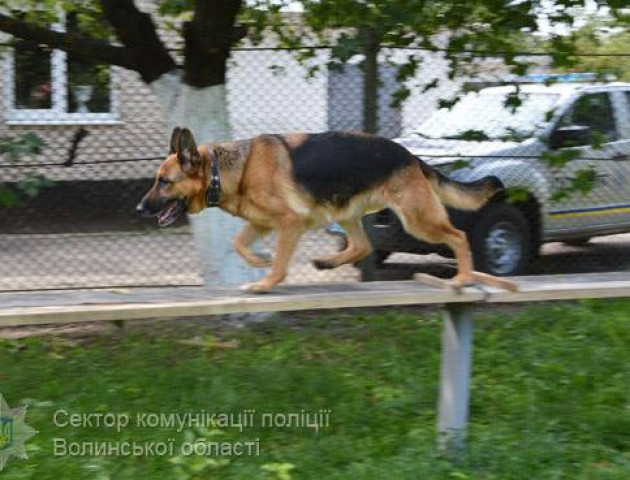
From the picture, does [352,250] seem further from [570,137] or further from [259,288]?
[570,137]

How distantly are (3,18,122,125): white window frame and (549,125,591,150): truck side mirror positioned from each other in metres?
3.73

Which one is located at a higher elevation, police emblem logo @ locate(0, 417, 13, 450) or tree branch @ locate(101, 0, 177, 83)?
tree branch @ locate(101, 0, 177, 83)

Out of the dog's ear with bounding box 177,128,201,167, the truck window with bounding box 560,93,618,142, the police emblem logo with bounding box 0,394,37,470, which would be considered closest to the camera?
the police emblem logo with bounding box 0,394,37,470

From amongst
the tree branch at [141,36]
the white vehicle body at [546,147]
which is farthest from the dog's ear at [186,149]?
the white vehicle body at [546,147]

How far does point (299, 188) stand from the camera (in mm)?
4875

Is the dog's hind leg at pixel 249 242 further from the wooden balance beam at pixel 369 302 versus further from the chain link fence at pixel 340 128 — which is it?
the chain link fence at pixel 340 128

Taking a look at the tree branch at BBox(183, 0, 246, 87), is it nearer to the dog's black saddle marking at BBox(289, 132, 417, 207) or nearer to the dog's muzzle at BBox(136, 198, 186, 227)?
the dog's black saddle marking at BBox(289, 132, 417, 207)

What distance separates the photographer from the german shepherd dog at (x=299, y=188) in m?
4.67

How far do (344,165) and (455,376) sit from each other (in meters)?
1.31

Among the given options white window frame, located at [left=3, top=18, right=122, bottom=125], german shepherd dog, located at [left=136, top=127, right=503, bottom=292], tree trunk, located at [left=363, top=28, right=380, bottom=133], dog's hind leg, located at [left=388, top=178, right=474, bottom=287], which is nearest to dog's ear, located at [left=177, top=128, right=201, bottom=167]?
german shepherd dog, located at [left=136, top=127, right=503, bottom=292]

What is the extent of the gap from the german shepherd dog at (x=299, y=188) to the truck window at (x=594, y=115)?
3.09 m

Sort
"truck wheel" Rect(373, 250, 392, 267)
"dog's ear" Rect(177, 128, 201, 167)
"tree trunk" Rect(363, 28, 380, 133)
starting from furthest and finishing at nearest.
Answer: "truck wheel" Rect(373, 250, 392, 267) < "tree trunk" Rect(363, 28, 380, 133) < "dog's ear" Rect(177, 128, 201, 167)

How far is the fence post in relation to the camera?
14.5 feet

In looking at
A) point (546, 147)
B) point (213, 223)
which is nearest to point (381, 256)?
point (546, 147)
